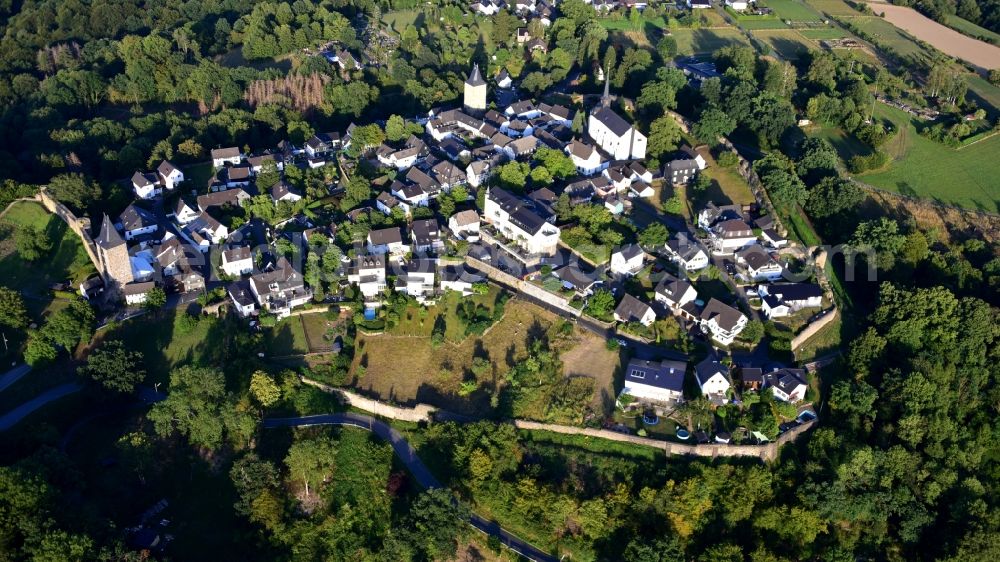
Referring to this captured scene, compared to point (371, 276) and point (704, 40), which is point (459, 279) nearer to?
point (371, 276)

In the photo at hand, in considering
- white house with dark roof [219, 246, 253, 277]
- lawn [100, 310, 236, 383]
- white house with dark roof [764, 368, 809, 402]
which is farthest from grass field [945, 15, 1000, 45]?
lawn [100, 310, 236, 383]

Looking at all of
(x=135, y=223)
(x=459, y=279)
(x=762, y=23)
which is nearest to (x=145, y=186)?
(x=135, y=223)

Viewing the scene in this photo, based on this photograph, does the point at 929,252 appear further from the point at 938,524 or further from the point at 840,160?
the point at 938,524

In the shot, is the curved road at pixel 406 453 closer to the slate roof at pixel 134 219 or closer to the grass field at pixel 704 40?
the slate roof at pixel 134 219

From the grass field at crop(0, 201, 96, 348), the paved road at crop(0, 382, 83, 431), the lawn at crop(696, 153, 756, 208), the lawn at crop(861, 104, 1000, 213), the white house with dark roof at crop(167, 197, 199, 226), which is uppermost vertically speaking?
the lawn at crop(861, 104, 1000, 213)

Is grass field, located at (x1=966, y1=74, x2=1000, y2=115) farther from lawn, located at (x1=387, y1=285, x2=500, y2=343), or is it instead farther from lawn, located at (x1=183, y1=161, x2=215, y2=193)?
lawn, located at (x1=183, y1=161, x2=215, y2=193)

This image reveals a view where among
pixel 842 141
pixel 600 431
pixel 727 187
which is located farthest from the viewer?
pixel 842 141

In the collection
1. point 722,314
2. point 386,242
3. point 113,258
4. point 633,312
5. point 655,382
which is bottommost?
point 113,258
